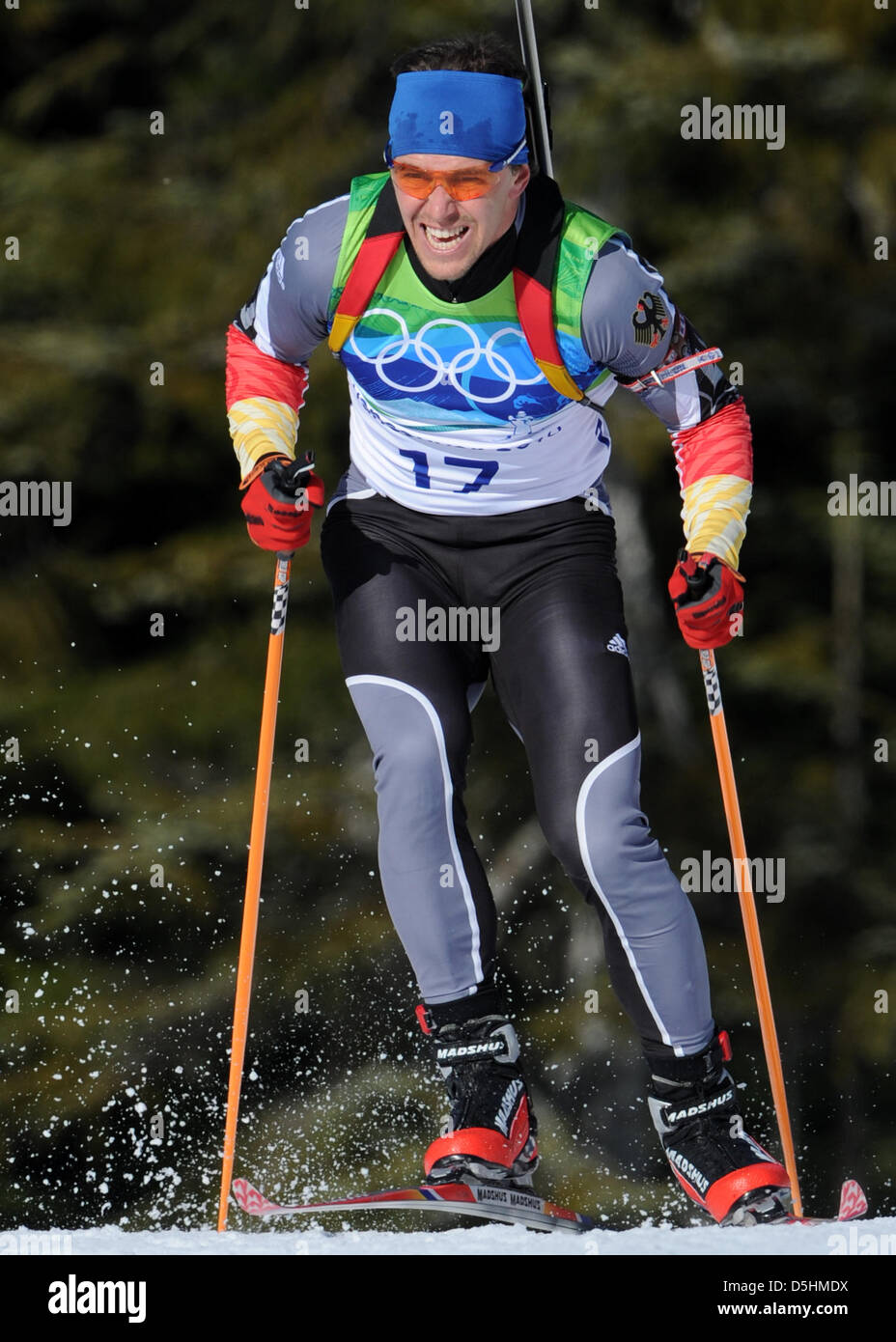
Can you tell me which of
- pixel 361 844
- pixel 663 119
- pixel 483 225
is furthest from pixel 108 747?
pixel 483 225

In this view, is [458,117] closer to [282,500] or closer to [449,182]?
[449,182]

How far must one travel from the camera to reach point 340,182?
40.1 ft

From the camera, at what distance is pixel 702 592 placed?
14.0 ft

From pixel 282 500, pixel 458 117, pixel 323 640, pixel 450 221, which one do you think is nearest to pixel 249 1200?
pixel 282 500

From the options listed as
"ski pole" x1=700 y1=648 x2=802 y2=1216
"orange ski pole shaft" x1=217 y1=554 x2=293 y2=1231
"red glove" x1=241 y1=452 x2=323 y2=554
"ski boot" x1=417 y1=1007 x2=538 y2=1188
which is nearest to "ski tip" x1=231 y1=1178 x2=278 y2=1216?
"orange ski pole shaft" x1=217 y1=554 x2=293 y2=1231

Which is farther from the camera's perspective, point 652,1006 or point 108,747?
point 108,747

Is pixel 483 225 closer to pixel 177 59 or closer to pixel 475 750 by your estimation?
pixel 475 750

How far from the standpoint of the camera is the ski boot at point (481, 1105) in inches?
172

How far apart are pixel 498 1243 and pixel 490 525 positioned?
1.58 meters

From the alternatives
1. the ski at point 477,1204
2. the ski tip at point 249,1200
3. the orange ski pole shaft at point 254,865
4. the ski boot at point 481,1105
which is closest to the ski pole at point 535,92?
the orange ski pole shaft at point 254,865

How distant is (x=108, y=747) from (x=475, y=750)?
2371mm

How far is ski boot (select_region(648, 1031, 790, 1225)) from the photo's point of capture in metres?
4.27

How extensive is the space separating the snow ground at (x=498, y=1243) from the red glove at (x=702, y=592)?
4.17 feet
